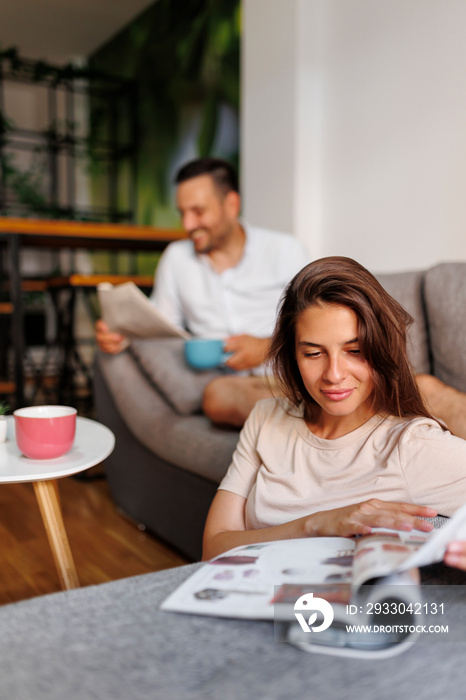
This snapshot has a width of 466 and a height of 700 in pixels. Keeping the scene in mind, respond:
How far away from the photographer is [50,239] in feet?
8.55

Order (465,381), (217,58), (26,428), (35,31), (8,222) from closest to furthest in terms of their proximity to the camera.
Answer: (26,428)
(465,381)
(8,222)
(217,58)
(35,31)

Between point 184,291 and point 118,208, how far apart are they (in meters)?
3.60

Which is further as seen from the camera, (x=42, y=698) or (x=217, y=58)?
(x=217, y=58)

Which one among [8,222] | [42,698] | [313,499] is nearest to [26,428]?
[313,499]

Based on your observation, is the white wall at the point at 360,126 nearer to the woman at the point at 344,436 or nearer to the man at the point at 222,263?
the man at the point at 222,263

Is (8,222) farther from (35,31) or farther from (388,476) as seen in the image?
(35,31)

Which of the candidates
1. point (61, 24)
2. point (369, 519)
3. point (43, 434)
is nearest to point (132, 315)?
point (43, 434)

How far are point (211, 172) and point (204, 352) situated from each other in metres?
0.75

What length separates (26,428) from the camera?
1103 millimetres

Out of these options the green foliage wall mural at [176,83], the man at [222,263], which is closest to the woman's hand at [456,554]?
the man at [222,263]

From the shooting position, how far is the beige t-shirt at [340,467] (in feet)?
2.65

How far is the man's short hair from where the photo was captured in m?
2.16

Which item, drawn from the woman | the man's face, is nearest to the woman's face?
the woman

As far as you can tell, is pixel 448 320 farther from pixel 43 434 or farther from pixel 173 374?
pixel 43 434
